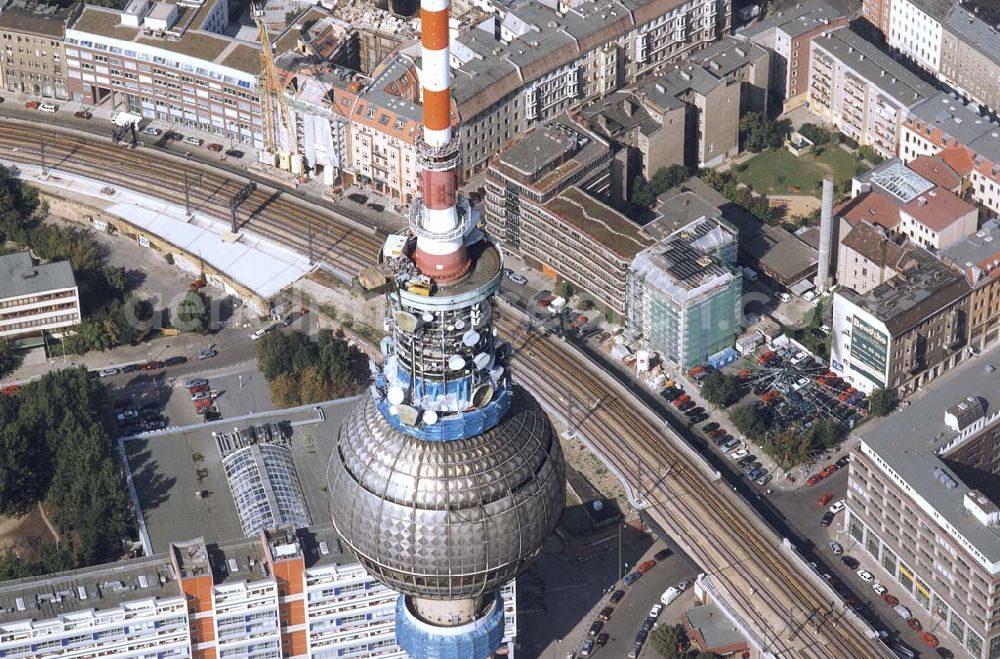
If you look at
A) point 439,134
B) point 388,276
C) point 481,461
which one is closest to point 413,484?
point 481,461

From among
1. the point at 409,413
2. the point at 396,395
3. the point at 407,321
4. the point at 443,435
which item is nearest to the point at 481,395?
the point at 443,435

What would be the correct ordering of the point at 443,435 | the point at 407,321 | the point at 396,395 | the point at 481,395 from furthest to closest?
the point at 443,435 → the point at 481,395 → the point at 396,395 → the point at 407,321

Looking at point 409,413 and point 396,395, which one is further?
point 409,413

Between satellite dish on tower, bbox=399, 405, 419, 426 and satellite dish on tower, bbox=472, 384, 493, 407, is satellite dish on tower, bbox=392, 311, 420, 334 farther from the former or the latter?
satellite dish on tower, bbox=472, 384, 493, 407

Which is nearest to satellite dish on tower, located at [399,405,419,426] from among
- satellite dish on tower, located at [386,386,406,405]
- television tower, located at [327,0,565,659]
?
television tower, located at [327,0,565,659]

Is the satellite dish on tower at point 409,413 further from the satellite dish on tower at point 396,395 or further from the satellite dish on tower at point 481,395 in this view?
the satellite dish on tower at point 481,395

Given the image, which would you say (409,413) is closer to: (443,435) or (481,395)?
(443,435)
